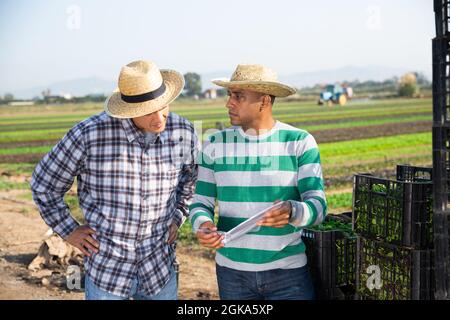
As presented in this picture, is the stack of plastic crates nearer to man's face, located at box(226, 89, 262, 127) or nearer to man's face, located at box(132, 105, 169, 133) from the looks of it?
man's face, located at box(226, 89, 262, 127)

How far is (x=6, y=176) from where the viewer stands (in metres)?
17.8

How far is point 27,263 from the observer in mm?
8125

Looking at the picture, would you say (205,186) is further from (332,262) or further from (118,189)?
(332,262)

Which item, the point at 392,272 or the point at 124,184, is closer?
the point at 124,184

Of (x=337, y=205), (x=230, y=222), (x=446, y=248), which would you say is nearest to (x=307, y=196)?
(x=230, y=222)

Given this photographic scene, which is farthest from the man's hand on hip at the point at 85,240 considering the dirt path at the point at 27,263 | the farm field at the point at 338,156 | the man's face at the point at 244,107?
the farm field at the point at 338,156

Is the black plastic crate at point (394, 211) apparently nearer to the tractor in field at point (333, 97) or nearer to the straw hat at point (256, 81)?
the straw hat at point (256, 81)

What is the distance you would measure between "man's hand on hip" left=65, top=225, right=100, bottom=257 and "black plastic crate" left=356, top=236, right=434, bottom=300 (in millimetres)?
1460

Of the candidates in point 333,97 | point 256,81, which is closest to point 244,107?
point 256,81

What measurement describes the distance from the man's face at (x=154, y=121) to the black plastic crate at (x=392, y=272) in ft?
4.28

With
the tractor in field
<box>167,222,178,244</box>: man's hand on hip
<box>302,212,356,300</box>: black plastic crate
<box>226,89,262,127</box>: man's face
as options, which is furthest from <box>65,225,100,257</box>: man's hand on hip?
the tractor in field

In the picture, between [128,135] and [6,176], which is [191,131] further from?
[6,176]

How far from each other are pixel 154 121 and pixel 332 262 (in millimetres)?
1313

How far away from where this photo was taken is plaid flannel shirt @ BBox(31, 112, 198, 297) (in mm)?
3396
